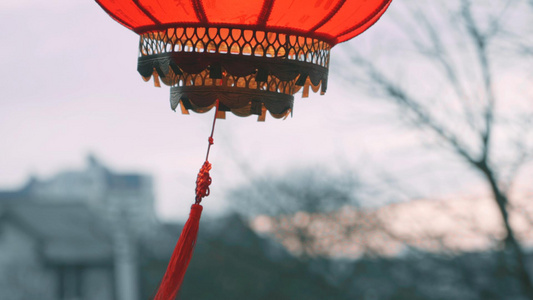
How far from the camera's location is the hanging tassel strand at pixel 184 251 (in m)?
1.25

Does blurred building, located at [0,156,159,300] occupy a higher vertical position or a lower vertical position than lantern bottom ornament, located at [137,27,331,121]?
lower

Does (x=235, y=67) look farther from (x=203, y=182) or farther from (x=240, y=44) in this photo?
(x=203, y=182)

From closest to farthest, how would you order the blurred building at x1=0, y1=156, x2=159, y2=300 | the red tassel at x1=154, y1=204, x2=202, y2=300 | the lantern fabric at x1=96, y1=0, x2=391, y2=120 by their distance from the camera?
the lantern fabric at x1=96, y1=0, x2=391, y2=120 → the red tassel at x1=154, y1=204, x2=202, y2=300 → the blurred building at x1=0, y1=156, x2=159, y2=300

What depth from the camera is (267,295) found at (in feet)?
20.6

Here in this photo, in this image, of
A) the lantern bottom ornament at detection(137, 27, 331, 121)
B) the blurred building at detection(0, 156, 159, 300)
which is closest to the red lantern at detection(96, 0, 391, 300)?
the lantern bottom ornament at detection(137, 27, 331, 121)

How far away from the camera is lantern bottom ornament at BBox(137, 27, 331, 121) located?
3.76 feet

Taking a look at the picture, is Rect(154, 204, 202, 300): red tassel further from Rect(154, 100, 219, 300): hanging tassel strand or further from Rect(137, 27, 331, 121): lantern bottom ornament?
Rect(137, 27, 331, 121): lantern bottom ornament

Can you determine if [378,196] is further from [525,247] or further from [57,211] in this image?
[57,211]

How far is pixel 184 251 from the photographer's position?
4.13 ft

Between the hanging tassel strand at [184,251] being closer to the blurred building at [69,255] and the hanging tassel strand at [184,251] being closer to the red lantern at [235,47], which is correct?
the red lantern at [235,47]

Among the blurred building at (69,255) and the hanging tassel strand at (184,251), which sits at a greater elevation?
the hanging tassel strand at (184,251)

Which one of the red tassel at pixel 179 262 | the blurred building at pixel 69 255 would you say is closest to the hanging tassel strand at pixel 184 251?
the red tassel at pixel 179 262

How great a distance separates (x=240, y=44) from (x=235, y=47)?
0.08ft

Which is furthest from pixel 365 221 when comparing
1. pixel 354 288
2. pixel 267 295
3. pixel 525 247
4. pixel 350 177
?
pixel 267 295
